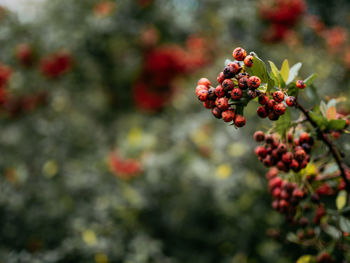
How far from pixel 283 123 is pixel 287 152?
82 millimetres

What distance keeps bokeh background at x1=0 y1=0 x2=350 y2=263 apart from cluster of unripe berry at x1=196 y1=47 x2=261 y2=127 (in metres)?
0.38

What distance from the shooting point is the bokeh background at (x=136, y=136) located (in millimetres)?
1947

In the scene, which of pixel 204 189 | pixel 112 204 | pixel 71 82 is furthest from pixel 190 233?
pixel 71 82

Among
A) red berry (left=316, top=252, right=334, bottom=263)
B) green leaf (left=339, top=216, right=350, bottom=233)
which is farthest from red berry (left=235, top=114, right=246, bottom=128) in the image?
red berry (left=316, top=252, right=334, bottom=263)

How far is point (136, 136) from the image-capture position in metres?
2.54

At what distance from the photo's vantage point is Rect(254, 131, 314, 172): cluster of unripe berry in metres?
0.76

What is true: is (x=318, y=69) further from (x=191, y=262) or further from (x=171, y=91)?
(x=171, y=91)

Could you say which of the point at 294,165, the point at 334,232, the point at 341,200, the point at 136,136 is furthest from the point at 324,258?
the point at 136,136

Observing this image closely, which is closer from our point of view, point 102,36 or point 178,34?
point 102,36

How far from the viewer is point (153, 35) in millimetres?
3568

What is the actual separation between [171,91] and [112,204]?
8.50ft

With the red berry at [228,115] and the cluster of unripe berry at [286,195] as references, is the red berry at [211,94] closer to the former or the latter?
the red berry at [228,115]

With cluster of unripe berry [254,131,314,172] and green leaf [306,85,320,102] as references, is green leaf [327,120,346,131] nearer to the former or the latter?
cluster of unripe berry [254,131,314,172]

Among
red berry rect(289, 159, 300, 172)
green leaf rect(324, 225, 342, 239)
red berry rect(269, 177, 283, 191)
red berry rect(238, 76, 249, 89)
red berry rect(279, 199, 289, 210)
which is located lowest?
green leaf rect(324, 225, 342, 239)
